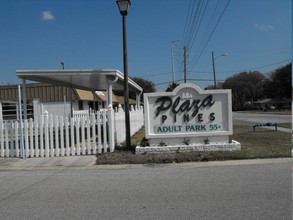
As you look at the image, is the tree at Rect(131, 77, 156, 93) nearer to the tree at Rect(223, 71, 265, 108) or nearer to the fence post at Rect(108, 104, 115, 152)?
the tree at Rect(223, 71, 265, 108)

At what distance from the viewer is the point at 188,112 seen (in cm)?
1129

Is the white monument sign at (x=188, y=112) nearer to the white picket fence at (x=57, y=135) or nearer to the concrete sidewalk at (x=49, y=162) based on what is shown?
the white picket fence at (x=57, y=135)

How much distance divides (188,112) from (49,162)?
4494mm

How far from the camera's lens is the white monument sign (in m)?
11.2

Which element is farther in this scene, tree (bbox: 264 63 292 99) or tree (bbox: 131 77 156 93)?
tree (bbox: 131 77 156 93)

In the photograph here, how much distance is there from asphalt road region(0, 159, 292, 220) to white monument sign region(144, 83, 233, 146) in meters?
2.01

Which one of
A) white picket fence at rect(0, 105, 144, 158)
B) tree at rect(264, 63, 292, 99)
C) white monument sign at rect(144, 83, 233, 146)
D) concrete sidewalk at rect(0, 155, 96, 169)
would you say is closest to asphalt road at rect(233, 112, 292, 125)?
tree at rect(264, 63, 292, 99)

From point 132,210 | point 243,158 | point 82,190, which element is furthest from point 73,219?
point 243,158

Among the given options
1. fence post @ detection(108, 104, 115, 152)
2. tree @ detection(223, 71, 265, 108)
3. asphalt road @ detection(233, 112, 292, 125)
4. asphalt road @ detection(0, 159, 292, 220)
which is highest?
tree @ detection(223, 71, 265, 108)

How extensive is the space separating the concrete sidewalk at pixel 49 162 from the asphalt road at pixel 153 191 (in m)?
0.54

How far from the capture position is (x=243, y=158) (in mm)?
9836

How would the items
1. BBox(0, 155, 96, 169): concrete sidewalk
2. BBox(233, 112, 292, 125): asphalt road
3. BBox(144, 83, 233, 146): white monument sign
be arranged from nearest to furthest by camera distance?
BBox(0, 155, 96, 169): concrete sidewalk
BBox(144, 83, 233, 146): white monument sign
BBox(233, 112, 292, 125): asphalt road

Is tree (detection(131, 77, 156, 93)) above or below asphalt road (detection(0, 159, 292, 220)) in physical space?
above

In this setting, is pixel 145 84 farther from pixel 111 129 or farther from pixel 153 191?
pixel 153 191
